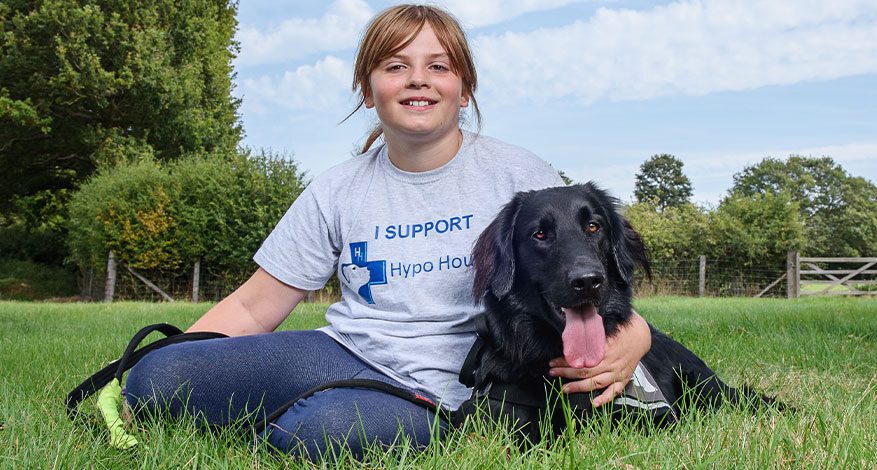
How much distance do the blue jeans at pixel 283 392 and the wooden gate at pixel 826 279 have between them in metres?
21.5

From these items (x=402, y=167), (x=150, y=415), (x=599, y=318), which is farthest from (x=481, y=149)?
(x=150, y=415)

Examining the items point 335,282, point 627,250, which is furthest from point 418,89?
point 335,282

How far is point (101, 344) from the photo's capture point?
5344 millimetres

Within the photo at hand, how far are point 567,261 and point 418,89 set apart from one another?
89 cm

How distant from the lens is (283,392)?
251 cm

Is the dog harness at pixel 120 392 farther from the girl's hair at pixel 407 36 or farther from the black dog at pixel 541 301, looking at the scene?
the girl's hair at pixel 407 36

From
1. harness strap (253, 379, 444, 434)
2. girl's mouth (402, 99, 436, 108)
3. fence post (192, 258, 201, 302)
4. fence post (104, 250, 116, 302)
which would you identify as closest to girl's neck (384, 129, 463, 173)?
girl's mouth (402, 99, 436, 108)

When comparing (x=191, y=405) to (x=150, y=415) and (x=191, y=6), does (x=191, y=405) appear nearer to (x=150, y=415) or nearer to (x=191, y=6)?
(x=150, y=415)

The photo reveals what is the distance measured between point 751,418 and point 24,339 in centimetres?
606

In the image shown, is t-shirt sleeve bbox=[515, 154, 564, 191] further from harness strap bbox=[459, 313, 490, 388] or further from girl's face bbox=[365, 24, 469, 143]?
harness strap bbox=[459, 313, 490, 388]

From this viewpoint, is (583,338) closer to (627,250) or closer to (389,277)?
(627,250)

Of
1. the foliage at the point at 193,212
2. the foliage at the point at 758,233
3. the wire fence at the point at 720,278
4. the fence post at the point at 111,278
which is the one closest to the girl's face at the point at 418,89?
the foliage at the point at 193,212

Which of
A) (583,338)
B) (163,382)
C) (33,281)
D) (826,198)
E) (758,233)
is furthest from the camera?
(826,198)

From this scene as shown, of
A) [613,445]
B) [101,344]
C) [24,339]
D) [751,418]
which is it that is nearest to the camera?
[613,445]
